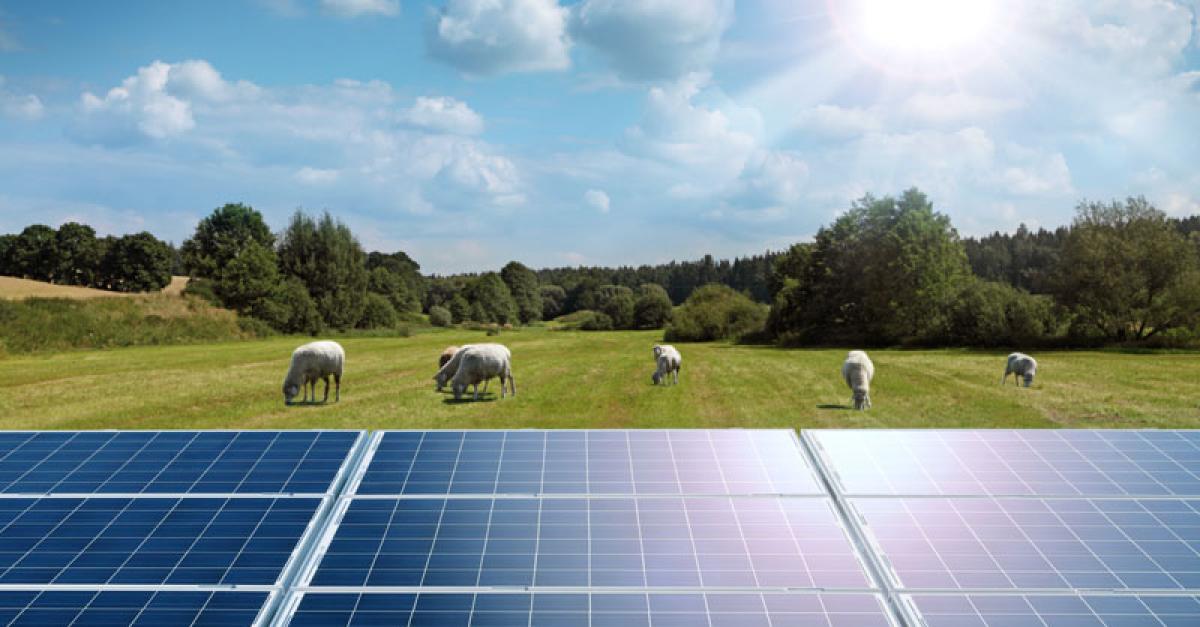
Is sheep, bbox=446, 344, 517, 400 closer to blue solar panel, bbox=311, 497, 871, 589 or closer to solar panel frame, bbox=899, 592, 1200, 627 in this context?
blue solar panel, bbox=311, 497, 871, 589

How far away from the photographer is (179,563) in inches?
223

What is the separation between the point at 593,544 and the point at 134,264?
10880 cm

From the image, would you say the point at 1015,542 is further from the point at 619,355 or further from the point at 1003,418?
the point at 619,355

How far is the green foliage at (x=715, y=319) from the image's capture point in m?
67.6

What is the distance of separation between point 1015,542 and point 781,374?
84.4ft

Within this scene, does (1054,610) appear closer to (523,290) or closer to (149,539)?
(149,539)

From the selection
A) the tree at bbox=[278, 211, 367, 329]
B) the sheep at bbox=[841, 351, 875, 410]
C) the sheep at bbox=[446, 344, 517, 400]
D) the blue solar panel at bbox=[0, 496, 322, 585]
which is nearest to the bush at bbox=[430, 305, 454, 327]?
the tree at bbox=[278, 211, 367, 329]

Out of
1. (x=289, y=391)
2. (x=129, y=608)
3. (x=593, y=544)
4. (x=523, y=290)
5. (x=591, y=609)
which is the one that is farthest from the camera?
(x=523, y=290)

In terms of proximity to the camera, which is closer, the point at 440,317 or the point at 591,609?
the point at 591,609

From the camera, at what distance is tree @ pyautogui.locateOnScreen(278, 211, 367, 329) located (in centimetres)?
6175

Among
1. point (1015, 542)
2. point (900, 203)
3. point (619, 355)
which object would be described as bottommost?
point (619, 355)

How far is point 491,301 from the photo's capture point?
104 m

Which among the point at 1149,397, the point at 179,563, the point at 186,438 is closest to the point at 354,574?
the point at 179,563

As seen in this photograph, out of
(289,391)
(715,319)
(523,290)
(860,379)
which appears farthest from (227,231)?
(860,379)
